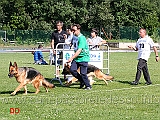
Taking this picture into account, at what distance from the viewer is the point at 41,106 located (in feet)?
29.6

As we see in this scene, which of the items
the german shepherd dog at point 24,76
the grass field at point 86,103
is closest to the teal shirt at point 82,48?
the grass field at point 86,103

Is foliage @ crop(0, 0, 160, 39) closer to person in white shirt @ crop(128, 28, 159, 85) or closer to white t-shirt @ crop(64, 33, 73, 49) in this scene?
white t-shirt @ crop(64, 33, 73, 49)

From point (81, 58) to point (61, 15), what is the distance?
54.5 metres

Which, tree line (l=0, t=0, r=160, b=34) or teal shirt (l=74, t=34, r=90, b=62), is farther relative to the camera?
tree line (l=0, t=0, r=160, b=34)

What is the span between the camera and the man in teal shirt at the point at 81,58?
38.3 feet

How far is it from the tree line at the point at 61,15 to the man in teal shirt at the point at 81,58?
52142mm

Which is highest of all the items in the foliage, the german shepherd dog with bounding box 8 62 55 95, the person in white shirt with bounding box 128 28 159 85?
the foliage

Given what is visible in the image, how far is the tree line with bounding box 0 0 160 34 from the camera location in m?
65.7

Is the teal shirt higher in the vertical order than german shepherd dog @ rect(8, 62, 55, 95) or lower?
higher

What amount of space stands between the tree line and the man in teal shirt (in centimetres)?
5214

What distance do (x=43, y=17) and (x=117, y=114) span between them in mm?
59828

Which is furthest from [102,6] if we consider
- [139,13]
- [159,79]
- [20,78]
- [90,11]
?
[20,78]

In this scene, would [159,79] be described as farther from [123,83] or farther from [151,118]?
[151,118]

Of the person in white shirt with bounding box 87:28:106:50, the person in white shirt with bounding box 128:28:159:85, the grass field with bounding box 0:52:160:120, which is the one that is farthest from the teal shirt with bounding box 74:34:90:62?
the person in white shirt with bounding box 87:28:106:50
